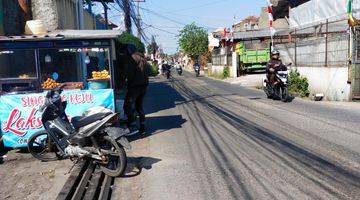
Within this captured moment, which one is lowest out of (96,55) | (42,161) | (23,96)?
(42,161)

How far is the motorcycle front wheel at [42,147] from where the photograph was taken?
28.5ft

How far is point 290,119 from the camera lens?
12.1m

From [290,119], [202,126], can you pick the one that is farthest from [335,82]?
[202,126]

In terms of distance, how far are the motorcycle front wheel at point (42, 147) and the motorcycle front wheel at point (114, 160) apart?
154 cm

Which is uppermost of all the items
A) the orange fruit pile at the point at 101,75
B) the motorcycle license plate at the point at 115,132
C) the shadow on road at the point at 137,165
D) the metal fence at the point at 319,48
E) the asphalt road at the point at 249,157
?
the metal fence at the point at 319,48

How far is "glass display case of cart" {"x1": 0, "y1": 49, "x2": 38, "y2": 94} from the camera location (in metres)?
10.2

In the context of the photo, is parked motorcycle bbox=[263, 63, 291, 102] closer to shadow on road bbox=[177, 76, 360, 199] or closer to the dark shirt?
shadow on road bbox=[177, 76, 360, 199]

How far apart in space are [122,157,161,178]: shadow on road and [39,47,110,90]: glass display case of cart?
285 centimetres

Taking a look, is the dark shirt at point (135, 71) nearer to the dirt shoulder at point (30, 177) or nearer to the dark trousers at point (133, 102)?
the dark trousers at point (133, 102)

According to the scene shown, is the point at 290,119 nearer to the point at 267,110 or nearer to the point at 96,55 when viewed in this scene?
the point at 267,110

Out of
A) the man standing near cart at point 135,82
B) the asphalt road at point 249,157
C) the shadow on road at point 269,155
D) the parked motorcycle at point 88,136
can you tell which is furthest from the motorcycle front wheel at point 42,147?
the shadow on road at point 269,155

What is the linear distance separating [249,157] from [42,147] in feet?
12.2

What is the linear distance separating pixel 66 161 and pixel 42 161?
1.62ft

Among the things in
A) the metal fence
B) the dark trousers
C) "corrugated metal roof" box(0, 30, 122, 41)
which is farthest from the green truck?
"corrugated metal roof" box(0, 30, 122, 41)
